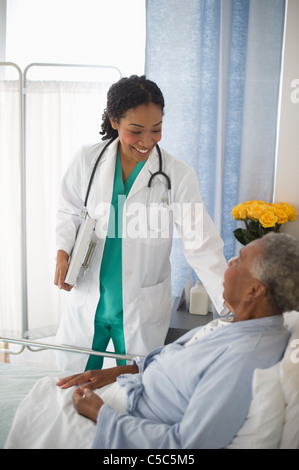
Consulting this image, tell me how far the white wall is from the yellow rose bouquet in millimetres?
106

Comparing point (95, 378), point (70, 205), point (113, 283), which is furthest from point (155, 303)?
point (70, 205)

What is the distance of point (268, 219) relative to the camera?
212cm

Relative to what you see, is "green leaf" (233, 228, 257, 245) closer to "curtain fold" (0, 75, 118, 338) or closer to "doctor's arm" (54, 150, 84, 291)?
"doctor's arm" (54, 150, 84, 291)

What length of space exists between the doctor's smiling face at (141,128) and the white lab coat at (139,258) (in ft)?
0.40

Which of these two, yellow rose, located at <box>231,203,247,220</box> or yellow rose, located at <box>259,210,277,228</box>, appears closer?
yellow rose, located at <box>259,210,277,228</box>

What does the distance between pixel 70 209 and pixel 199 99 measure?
3.82 ft

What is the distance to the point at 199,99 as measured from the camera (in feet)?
8.29

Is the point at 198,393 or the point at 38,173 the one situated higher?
the point at 38,173

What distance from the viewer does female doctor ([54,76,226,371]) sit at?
66.1 inches

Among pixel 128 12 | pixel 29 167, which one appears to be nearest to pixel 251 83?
pixel 128 12

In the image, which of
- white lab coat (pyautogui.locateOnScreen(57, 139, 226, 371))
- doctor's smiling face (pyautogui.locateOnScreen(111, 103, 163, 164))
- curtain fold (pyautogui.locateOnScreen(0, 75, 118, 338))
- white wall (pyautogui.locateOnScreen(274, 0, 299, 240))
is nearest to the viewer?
doctor's smiling face (pyautogui.locateOnScreen(111, 103, 163, 164))

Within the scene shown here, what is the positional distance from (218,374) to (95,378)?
49cm

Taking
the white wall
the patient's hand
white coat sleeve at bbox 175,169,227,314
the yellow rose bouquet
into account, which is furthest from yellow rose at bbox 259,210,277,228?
the patient's hand

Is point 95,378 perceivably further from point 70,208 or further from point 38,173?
point 38,173
